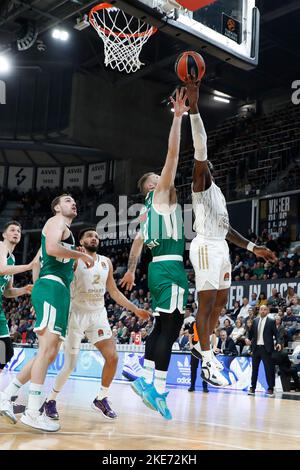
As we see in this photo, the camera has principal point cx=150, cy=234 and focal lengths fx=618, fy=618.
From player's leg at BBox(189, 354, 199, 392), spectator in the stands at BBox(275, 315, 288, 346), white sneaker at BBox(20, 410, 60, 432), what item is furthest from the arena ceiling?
white sneaker at BBox(20, 410, 60, 432)

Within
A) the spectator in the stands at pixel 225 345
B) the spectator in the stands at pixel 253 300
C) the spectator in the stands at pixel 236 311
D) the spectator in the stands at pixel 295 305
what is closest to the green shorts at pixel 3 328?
the spectator in the stands at pixel 225 345

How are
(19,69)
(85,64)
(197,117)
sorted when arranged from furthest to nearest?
(19,69) → (85,64) → (197,117)

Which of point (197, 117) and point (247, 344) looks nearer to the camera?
point (197, 117)

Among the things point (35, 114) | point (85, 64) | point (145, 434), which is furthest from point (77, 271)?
point (35, 114)

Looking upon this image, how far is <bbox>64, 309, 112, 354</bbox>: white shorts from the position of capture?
20.8ft

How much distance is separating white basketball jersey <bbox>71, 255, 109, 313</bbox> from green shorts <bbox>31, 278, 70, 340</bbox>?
1025mm

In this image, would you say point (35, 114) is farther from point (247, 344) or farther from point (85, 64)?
point (247, 344)

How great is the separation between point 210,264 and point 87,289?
1.71 m

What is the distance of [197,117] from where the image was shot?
5.29 metres

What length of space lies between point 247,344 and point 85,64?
1699 centimetres

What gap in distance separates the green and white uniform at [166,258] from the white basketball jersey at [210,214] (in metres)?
0.18

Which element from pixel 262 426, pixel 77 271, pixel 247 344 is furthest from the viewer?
pixel 247 344

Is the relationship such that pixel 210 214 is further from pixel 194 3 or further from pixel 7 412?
pixel 194 3

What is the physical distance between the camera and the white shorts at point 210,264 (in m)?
5.30
